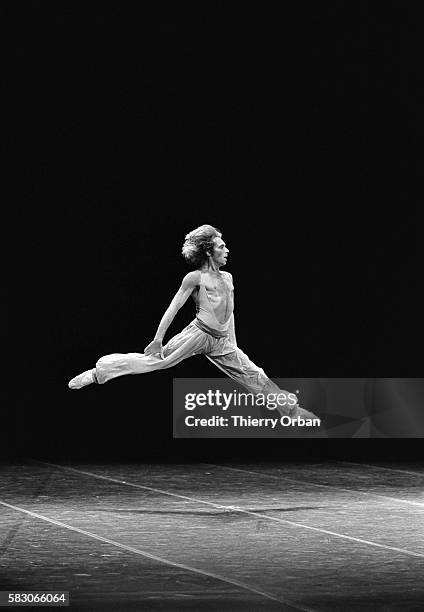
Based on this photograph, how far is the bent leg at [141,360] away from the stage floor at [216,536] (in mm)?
717

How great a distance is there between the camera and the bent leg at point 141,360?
720 centimetres

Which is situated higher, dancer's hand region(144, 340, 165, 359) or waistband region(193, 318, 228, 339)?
waistband region(193, 318, 228, 339)

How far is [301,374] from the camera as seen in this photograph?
10938 millimetres

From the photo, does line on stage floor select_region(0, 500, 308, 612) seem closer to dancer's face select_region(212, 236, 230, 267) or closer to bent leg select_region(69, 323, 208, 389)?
bent leg select_region(69, 323, 208, 389)

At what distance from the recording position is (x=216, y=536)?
5.98 metres

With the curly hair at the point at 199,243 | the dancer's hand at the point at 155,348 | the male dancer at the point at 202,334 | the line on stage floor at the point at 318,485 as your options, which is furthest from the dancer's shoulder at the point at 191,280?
A: the line on stage floor at the point at 318,485

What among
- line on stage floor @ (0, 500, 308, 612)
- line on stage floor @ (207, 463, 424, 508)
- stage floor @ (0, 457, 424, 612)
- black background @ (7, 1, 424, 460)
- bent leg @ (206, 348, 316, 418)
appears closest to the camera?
line on stage floor @ (0, 500, 308, 612)

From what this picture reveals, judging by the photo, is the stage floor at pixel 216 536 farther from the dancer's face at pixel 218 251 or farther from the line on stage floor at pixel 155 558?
the dancer's face at pixel 218 251

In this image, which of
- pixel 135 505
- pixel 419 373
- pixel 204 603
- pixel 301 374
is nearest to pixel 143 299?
pixel 301 374

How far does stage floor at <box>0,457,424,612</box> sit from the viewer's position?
463 cm

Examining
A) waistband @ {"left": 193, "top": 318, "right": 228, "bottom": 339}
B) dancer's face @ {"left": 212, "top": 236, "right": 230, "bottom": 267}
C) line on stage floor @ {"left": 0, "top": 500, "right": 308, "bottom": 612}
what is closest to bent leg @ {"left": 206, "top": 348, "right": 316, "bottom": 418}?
waistband @ {"left": 193, "top": 318, "right": 228, "bottom": 339}

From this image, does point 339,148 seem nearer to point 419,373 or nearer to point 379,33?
A: point 379,33

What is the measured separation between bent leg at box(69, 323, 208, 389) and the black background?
2.61m

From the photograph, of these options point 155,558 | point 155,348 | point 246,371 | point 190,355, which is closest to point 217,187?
point 246,371
